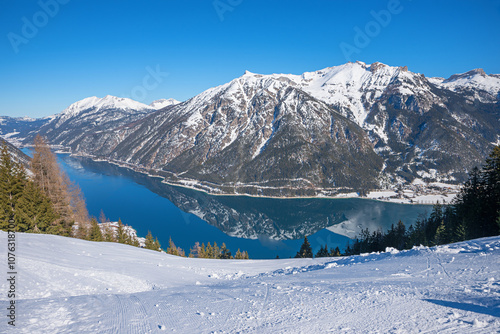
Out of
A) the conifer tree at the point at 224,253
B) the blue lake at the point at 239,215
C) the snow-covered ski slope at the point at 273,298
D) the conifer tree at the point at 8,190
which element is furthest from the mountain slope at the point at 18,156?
the conifer tree at the point at 224,253

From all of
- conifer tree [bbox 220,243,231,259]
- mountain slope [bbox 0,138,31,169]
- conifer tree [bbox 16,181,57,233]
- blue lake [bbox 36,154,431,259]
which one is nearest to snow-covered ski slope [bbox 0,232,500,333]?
conifer tree [bbox 16,181,57,233]

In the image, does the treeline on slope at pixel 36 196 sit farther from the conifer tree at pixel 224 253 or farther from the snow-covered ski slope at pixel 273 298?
the conifer tree at pixel 224 253

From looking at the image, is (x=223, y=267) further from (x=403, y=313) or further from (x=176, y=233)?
(x=176, y=233)

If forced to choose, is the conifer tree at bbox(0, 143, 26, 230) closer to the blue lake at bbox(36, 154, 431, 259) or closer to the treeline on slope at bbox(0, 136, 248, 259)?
the treeline on slope at bbox(0, 136, 248, 259)

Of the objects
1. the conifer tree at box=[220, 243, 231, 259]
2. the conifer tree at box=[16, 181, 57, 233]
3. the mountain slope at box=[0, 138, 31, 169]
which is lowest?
the conifer tree at box=[220, 243, 231, 259]

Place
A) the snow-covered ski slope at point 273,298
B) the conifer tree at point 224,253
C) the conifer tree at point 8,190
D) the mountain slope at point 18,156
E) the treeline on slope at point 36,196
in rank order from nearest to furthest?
the snow-covered ski slope at point 273,298 → the conifer tree at point 8,190 → the treeline on slope at point 36,196 → the mountain slope at point 18,156 → the conifer tree at point 224,253

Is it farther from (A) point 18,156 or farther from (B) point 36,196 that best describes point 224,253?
(A) point 18,156
